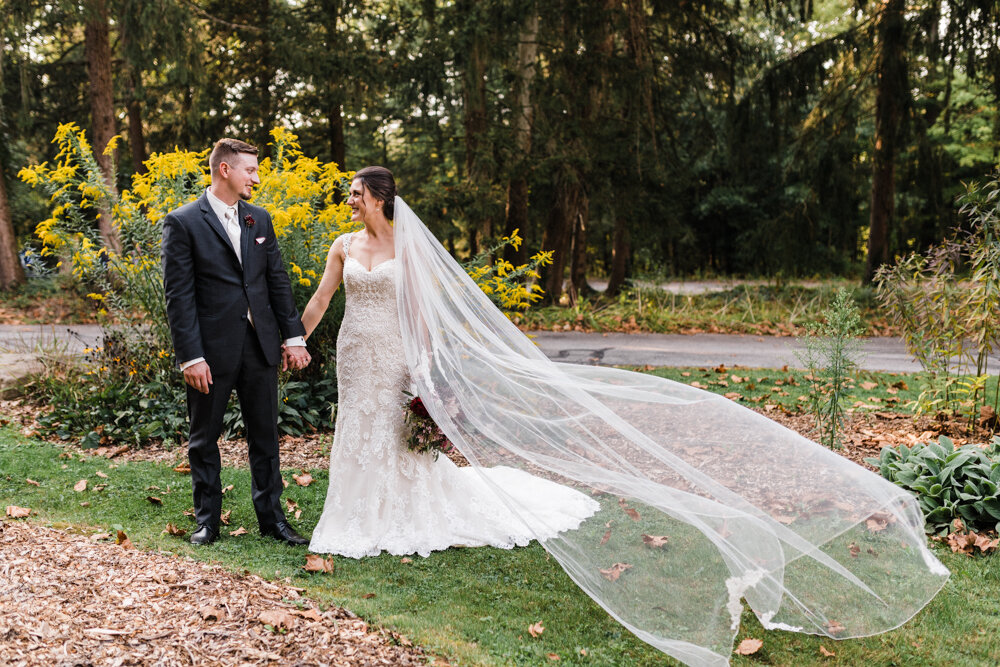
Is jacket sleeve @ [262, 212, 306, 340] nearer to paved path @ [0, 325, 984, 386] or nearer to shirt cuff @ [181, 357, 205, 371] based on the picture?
shirt cuff @ [181, 357, 205, 371]

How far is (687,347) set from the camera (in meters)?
12.0

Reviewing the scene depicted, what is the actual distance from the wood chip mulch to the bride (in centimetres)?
87

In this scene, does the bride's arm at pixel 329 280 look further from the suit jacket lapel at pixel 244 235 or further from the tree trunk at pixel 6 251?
the tree trunk at pixel 6 251

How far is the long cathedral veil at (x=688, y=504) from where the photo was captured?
10.3ft

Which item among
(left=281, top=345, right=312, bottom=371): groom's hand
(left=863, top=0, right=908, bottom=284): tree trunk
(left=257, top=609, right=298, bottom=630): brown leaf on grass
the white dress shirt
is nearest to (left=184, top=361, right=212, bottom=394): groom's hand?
the white dress shirt

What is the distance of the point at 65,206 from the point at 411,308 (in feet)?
13.4

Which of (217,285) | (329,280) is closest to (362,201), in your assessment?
(329,280)

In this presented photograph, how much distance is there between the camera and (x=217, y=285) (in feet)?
13.6

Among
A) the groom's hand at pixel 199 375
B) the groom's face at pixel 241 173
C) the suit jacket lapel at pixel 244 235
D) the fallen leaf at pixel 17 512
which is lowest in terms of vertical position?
the fallen leaf at pixel 17 512

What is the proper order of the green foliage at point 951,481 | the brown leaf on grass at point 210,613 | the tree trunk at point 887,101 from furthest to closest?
the tree trunk at point 887,101 → the green foliage at point 951,481 → the brown leaf on grass at point 210,613

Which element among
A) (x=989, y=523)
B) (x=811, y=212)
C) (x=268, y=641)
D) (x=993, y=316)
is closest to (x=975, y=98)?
(x=811, y=212)

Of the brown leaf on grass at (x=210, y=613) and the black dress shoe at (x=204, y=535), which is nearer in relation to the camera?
the brown leaf on grass at (x=210, y=613)

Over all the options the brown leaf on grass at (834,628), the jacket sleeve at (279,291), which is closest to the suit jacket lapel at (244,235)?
the jacket sleeve at (279,291)

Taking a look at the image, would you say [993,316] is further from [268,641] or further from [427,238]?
[268,641]
